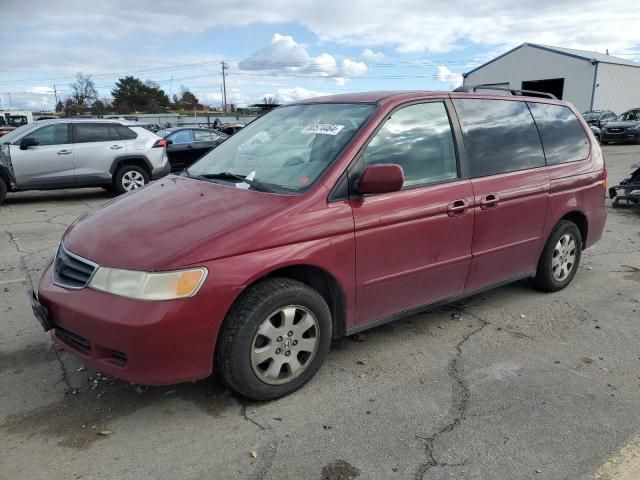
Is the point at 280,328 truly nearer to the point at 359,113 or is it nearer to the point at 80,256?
the point at 80,256

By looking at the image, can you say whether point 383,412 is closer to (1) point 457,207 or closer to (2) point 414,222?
(2) point 414,222

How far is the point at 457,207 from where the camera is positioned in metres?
3.64

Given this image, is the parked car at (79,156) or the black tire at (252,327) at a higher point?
the parked car at (79,156)

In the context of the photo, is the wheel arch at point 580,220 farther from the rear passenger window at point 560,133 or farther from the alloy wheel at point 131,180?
the alloy wheel at point 131,180

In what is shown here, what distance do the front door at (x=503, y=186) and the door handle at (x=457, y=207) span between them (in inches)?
4.4

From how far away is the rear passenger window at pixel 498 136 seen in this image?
12.8 ft

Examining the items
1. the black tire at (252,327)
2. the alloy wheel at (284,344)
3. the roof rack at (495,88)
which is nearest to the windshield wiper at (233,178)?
the black tire at (252,327)

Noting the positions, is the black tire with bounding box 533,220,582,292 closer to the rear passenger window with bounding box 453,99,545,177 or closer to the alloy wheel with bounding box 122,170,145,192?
the rear passenger window with bounding box 453,99,545,177

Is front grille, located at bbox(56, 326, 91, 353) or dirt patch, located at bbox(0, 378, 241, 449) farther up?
front grille, located at bbox(56, 326, 91, 353)

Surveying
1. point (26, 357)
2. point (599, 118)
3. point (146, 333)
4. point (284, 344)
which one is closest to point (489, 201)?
point (284, 344)

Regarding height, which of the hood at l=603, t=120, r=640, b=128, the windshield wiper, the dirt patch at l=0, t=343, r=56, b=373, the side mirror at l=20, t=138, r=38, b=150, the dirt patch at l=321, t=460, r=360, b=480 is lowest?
the dirt patch at l=321, t=460, r=360, b=480

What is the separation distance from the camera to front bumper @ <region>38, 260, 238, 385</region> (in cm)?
258

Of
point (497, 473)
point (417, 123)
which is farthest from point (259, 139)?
point (497, 473)

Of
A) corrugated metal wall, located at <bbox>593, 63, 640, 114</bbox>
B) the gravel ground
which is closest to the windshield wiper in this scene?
the gravel ground
